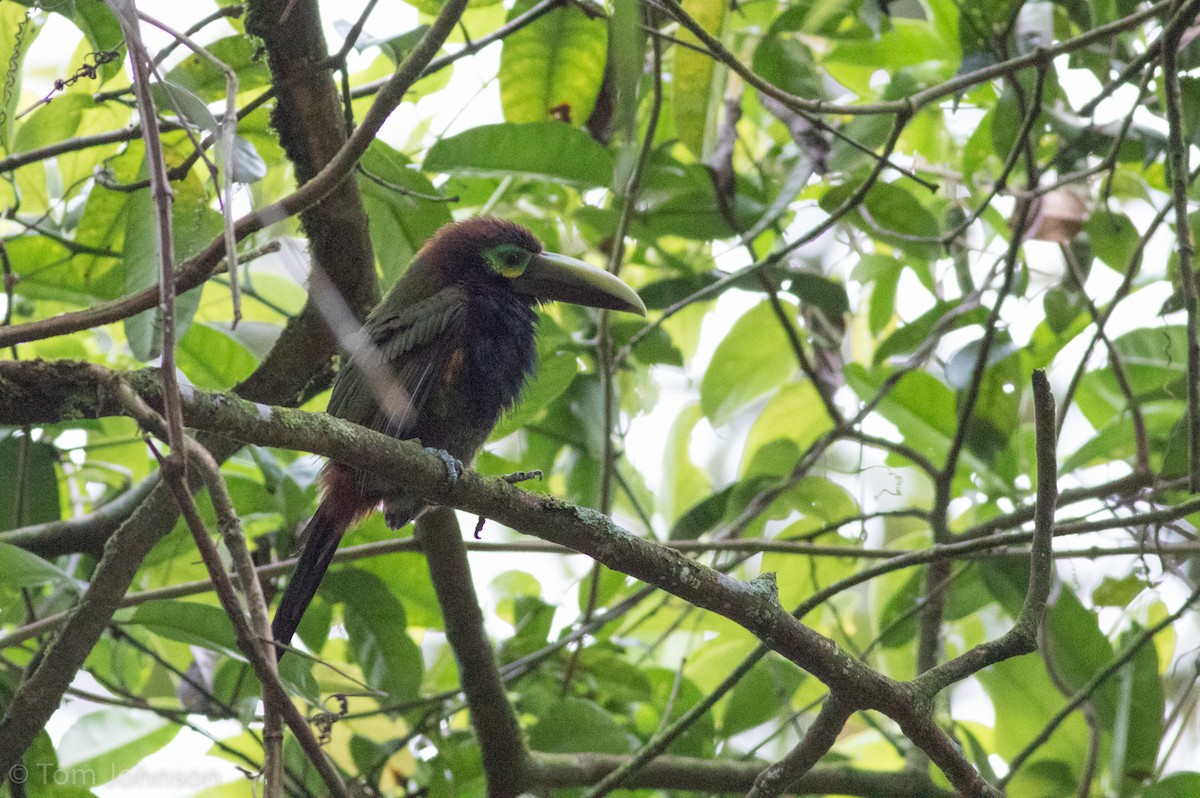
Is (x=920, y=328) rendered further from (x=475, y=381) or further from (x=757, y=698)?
(x=475, y=381)

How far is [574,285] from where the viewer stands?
286 cm

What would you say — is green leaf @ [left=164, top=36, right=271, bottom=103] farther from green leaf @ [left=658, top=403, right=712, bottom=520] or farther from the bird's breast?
green leaf @ [left=658, top=403, right=712, bottom=520]

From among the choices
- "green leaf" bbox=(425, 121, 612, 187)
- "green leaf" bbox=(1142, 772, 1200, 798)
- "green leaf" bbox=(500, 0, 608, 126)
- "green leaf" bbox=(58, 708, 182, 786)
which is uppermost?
"green leaf" bbox=(500, 0, 608, 126)

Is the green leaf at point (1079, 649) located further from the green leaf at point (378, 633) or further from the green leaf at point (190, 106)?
the green leaf at point (190, 106)

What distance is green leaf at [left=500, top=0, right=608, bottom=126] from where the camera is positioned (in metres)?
2.75

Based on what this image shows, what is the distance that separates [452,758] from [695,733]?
2.20 ft

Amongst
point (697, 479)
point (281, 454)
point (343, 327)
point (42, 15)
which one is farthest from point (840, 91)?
point (42, 15)

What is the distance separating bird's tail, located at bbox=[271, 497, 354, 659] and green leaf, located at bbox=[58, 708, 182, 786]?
31.1 inches

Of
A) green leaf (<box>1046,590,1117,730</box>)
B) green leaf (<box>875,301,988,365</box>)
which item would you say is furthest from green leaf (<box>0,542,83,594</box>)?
green leaf (<box>1046,590,1117,730</box>)

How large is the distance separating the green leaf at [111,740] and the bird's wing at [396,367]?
42.1 inches

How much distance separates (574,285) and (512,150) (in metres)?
0.39

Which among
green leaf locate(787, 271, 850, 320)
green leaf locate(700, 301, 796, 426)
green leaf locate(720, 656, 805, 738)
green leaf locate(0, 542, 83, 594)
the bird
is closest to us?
green leaf locate(0, 542, 83, 594)

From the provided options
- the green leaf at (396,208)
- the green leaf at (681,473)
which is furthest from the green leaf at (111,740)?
the green leaf at (681,473)

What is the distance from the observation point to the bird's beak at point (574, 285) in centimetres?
277
